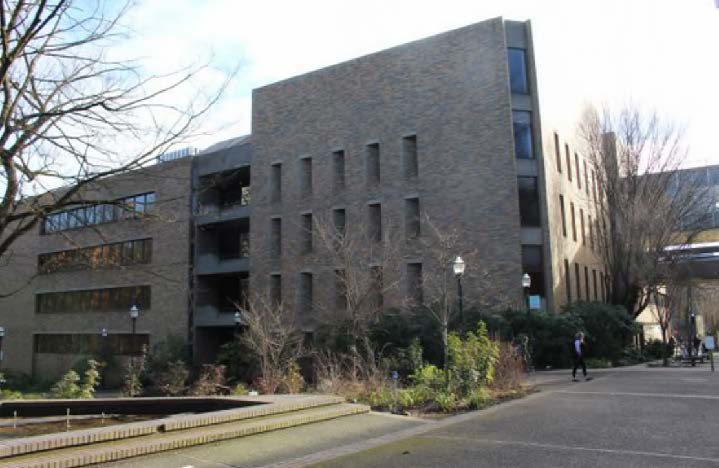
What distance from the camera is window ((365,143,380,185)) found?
1313 inches

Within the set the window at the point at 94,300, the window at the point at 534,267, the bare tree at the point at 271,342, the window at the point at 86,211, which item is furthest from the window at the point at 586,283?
the window at the point at 94,300

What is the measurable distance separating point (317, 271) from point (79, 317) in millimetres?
23701

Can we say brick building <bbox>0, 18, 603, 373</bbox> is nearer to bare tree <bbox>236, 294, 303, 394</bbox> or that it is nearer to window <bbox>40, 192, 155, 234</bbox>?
bare tree <bbox>236, 294, 303, 394</bbox>

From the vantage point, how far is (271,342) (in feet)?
72.3

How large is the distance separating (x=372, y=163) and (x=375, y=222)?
11.4 ft

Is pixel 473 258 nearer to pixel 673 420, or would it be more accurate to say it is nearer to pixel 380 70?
pixel 380 70

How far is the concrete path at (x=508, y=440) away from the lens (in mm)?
7316

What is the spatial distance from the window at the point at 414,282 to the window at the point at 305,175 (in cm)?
892

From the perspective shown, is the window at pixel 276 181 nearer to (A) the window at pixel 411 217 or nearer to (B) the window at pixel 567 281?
(A) the window at pixel 411 217

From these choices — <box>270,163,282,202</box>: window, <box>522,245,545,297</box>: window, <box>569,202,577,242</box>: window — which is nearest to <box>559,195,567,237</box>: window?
<box>569,202,577,242</box>: window

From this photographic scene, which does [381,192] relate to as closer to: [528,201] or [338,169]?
[338,169]

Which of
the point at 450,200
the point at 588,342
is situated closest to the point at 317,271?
the point at 450,200

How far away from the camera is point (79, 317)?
46.8m

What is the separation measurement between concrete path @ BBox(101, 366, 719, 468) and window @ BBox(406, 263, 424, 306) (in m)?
17.4
